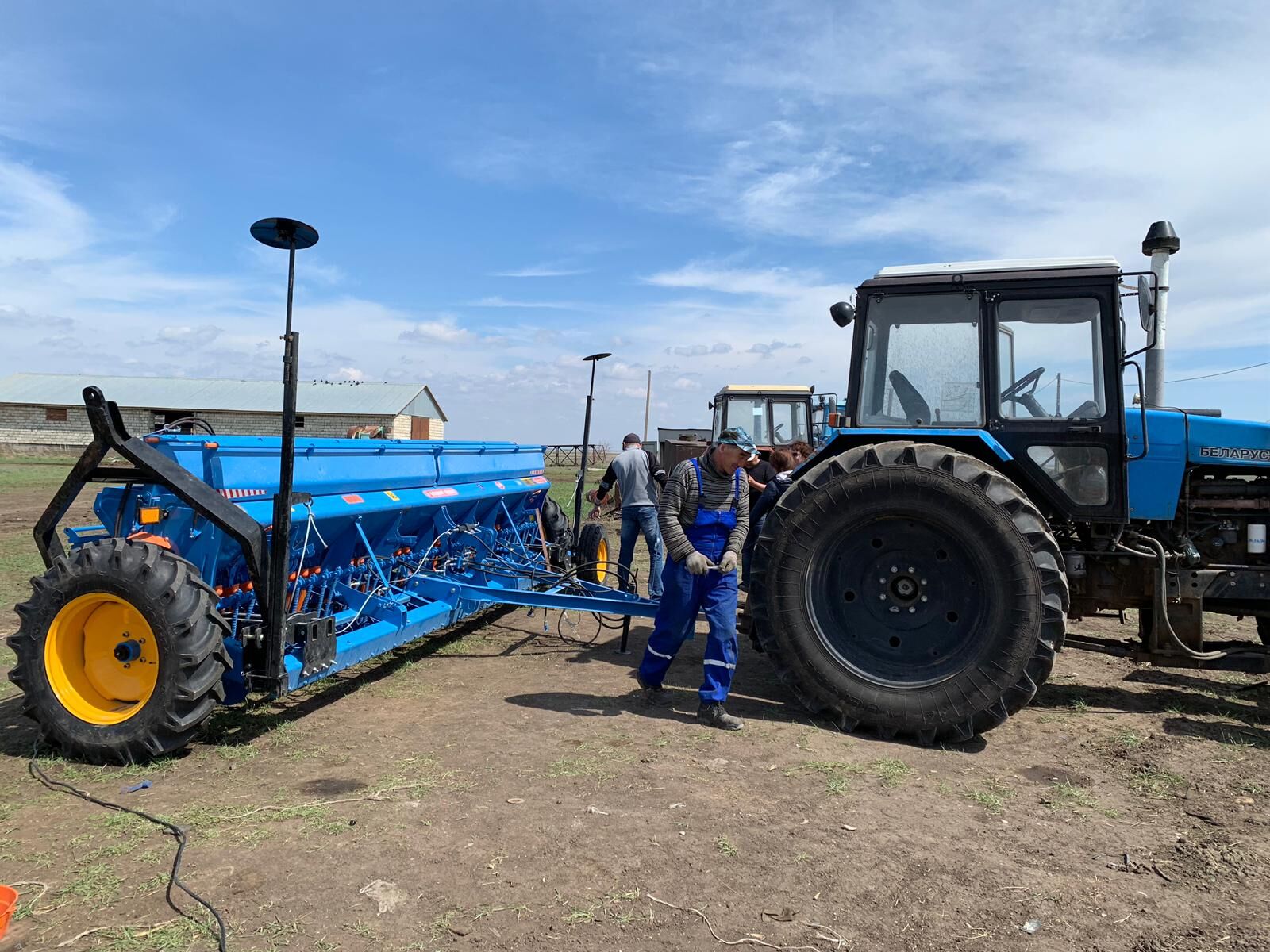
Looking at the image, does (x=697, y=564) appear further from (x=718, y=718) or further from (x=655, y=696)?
(x=655, y=696)

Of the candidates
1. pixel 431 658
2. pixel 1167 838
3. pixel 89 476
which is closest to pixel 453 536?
pixel 431 658

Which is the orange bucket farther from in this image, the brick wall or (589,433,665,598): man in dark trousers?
the brick wall

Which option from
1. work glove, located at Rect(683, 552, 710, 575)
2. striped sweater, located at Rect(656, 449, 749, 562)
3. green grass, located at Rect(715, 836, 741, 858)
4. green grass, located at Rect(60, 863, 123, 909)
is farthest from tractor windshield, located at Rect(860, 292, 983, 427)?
green grass, located at Rect(60, 863, 123, 909)

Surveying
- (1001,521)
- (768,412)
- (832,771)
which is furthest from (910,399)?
(768,412)

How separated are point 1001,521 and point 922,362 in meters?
1.17

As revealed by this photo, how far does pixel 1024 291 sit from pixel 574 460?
34124mm

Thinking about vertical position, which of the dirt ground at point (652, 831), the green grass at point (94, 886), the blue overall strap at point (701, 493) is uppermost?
the blue overall strap at point (701, 493)

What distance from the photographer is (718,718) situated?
14.5 feet

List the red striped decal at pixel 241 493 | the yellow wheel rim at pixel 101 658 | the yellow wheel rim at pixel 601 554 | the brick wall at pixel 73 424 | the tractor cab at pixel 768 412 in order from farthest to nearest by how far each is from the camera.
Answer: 1. the brick wall at pixel 73 424
2. the tractor cab at pixel 768 412
3. the yellow wheel rim at pixel 601 554
4. the red striped decal at pixel 241 493
5. the yellow wheel rim at pixel 101 658

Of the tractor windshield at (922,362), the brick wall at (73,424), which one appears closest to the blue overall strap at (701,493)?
the tractor windshield at (922,362)

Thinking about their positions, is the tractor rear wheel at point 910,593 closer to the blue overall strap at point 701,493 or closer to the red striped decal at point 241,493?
the blue overall strap at point 701,493

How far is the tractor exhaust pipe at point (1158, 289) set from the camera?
4355 millimetres

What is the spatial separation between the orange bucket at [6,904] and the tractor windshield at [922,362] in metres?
4.36

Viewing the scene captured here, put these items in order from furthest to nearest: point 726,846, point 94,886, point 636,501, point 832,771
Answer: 1. point 636,501
2. point 832,771
3. point 726,846
4. point 94,886
